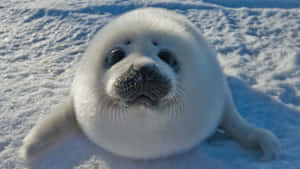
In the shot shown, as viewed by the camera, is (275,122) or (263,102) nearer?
(275,122)

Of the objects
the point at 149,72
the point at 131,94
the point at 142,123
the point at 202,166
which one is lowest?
the point at 202,166

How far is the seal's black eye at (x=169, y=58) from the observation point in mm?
1723

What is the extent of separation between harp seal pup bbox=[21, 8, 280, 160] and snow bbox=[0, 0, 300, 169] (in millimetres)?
143

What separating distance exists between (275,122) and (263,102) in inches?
11.8

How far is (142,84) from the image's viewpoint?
57.3 inches

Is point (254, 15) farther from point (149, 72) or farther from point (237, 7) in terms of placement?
point (149, 72)

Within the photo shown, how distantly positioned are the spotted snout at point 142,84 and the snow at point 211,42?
0.65 metres

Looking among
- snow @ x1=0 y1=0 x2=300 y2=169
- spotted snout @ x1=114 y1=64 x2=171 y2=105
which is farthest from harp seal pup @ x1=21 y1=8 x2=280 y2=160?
snow @ x1=0 y1=0 x2=300 y2=169

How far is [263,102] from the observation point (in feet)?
8.72

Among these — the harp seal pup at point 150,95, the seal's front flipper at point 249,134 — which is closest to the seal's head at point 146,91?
the harp seal pup at point 150,95

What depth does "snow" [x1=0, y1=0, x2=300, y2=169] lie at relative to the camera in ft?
6.74

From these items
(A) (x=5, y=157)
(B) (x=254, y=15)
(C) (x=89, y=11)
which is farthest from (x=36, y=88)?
(B) (x=254, y=15)

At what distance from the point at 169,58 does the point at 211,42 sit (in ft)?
8.39

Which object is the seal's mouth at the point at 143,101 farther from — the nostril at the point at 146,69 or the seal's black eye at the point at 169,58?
the seal's black eye at the point at 169,58
